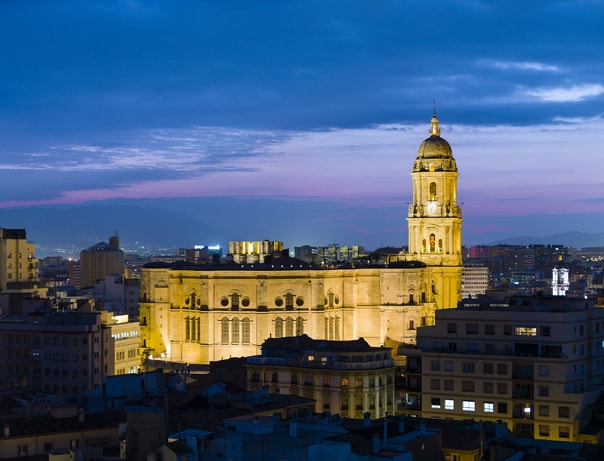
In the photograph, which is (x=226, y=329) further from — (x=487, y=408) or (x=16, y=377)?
(x=487, y=408)

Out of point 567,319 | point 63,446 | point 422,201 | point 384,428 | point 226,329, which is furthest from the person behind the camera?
point 422,201

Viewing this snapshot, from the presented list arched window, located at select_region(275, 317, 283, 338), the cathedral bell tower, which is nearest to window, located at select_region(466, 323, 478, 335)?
arched window, located at select_region(275, 317, 283, 338)

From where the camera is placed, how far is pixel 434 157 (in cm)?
14812

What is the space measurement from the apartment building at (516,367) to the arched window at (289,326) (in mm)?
47566

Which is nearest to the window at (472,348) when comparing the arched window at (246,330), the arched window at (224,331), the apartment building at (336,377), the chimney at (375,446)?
the apartment building at (336,377)

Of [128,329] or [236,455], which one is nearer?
→ [236,455]

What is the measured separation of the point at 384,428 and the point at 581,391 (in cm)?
2365

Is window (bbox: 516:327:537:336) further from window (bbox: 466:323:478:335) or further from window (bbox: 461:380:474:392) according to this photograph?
window (bbox: 461:380:474:392)

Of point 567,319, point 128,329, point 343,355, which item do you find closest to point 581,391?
point 567,319

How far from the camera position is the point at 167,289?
135 metres

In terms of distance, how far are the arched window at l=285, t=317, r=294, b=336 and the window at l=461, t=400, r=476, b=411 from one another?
51.4 meters

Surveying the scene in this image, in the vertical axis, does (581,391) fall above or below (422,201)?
below

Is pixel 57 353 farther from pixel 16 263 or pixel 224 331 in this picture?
pixel 16 263

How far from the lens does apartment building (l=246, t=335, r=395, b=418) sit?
9212 cm
